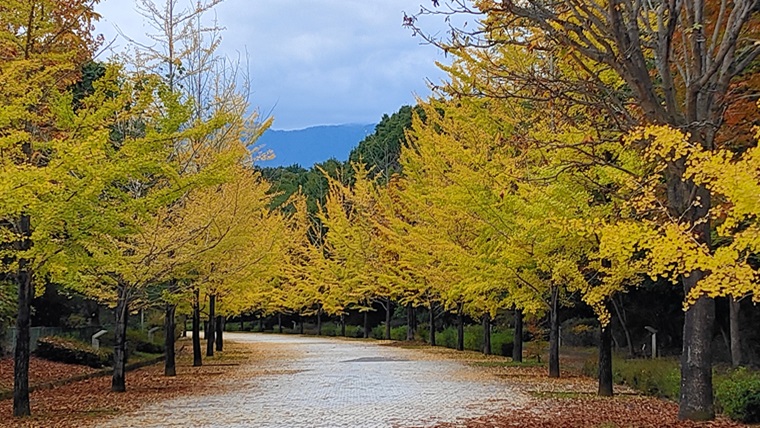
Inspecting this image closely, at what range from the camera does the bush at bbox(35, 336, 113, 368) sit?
2033 cm

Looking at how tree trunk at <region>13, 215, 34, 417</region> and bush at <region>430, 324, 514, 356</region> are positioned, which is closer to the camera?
tree trunk at <region>13, 215, 34, 417</region>

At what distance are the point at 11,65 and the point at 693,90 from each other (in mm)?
9528

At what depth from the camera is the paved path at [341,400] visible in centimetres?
1140

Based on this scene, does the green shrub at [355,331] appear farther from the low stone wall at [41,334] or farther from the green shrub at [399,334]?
the low stone wall at [41,334]

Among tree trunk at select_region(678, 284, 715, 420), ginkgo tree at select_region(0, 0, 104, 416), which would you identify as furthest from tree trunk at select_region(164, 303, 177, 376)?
tree trunk at select_region(678, 284, 715, 420)

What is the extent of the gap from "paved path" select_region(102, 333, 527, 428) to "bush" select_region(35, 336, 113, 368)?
4.35m

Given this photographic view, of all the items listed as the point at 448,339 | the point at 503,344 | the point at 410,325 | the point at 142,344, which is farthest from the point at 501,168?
the point at 410,325

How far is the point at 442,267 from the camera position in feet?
85.4

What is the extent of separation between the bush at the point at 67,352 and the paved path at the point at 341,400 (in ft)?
14.3

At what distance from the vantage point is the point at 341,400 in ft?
46.5

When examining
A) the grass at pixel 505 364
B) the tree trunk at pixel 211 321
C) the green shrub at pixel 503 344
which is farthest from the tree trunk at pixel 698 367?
the green shrub at pixel 503 344

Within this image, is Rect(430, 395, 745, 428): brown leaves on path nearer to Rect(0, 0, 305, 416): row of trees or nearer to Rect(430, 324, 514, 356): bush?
Rect(0, 0, 305, 416): row of trees

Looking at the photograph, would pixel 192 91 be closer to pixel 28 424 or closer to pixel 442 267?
pixel 442 267

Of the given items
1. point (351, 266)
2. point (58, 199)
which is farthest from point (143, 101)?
point (351, 266)
